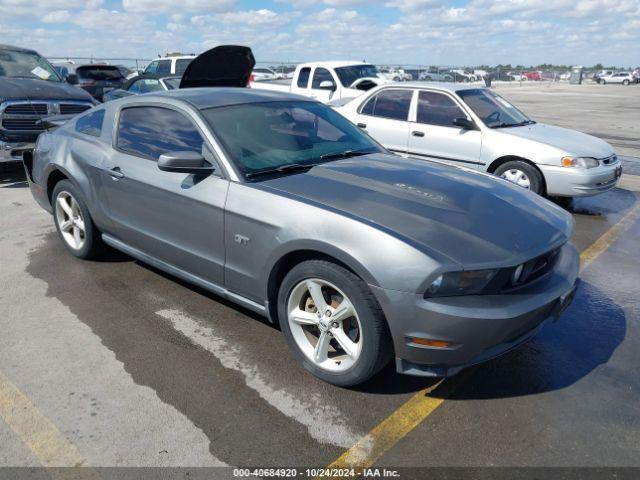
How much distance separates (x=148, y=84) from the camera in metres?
11.4

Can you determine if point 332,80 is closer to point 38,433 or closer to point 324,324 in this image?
point 324,324

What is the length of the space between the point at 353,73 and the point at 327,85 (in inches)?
35.0

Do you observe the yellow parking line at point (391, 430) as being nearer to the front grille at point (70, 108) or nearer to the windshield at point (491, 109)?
the windshield at point (491, 109)

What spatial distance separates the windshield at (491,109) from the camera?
23.3ft

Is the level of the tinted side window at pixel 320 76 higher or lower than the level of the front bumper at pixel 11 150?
higher

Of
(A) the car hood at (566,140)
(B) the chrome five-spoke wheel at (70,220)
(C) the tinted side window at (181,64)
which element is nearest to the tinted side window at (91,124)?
(B) the chrome five-spoke wheel at (70,220)

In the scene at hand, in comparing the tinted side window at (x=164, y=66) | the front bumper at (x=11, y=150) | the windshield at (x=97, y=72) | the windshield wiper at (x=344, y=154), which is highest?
the tinted side window at (x=164, y=66)

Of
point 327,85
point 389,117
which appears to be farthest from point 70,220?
point 327,85

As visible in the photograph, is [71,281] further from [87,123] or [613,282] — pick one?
[613,282]

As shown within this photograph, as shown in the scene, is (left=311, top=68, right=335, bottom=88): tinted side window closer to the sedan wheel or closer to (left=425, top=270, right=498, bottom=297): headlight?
the sedan wheel

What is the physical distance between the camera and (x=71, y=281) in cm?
450

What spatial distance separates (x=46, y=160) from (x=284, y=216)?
123 inches

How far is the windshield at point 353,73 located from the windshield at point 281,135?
28.7 ft

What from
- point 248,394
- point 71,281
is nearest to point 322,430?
point 248,394
